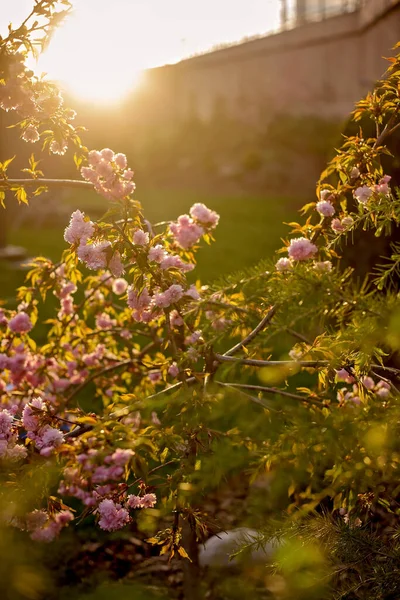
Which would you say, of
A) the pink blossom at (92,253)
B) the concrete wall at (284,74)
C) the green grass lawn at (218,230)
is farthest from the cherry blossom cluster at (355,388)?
the concrete wall at (284,74)

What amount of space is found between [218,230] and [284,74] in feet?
43.6

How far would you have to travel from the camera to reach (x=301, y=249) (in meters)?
2.46

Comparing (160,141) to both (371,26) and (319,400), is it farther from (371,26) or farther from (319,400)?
(319,400)

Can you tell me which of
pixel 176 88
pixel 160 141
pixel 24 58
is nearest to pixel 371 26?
pixel 160 141

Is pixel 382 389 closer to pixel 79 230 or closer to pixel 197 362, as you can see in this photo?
pixel 197 362

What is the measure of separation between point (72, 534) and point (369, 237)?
2650 millimetres

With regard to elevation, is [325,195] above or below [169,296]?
above

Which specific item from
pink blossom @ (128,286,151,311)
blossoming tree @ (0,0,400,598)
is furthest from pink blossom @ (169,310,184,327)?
pink blossom @ (128,286,151,311)

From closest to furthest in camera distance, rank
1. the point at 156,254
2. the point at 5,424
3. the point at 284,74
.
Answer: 1. the point at 5,424
2. the point at 156,254
3. the point at 284,74

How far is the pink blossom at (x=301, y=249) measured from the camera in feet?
8.02

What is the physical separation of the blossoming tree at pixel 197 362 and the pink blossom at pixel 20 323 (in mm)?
12

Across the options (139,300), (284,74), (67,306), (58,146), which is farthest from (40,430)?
(284,74)

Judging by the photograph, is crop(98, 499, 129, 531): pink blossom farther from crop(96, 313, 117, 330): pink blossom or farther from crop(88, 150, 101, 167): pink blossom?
crop(96, 313, 117, 330): pink blossom

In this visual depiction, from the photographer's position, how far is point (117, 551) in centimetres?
396
